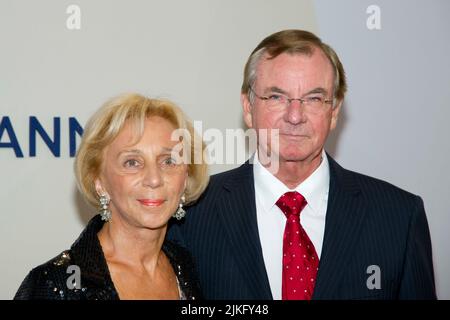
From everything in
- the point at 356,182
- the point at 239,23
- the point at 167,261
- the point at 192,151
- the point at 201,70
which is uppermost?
the point at 239,23

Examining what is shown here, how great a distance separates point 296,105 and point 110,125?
779mm

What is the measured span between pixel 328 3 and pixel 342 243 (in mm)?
2118

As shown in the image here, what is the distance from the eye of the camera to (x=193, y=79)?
3.89 metres

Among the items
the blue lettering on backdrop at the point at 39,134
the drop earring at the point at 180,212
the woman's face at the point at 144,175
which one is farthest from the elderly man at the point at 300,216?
the blue lettering on backdrop at the point at 39,134

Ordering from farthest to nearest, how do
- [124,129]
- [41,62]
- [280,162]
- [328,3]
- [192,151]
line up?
[328,3] < [41,62] < [280,162] < [192,151] < [124,129]

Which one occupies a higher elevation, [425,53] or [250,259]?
[425,53]

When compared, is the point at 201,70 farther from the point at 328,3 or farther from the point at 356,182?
the point at 356,182

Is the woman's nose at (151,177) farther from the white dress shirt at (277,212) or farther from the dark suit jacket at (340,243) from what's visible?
the white dress shirt at (277,212)

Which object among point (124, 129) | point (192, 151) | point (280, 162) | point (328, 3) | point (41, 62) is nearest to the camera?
point (124, 129)

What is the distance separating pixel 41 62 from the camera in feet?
12.3

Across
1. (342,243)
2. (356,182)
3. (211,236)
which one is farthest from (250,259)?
(356,182)

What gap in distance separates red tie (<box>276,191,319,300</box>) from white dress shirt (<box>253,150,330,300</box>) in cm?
4

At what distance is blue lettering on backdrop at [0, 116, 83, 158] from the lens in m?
3.70

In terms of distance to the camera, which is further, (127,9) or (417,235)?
(127,9)
